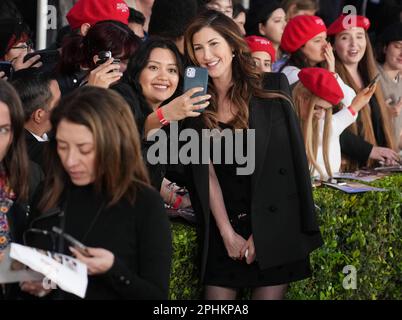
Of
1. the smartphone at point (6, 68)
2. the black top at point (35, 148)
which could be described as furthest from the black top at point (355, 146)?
the black top at point (35, 148)

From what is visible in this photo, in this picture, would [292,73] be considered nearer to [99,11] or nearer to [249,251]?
[99,11]

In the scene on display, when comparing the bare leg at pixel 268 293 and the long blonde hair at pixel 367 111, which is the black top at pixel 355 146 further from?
the bare leg at pixel 268 293

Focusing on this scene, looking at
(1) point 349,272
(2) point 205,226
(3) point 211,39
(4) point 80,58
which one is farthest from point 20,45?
(1) point 349,272

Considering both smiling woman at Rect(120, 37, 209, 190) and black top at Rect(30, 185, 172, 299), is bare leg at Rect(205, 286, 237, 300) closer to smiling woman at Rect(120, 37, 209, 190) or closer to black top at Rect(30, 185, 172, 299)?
smiling woman at Rect(120, 37, 209, 190)

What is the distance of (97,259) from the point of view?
311 centimetres

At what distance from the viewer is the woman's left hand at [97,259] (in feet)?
10.2

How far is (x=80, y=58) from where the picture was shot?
5.11 m

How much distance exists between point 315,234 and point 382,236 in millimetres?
1135

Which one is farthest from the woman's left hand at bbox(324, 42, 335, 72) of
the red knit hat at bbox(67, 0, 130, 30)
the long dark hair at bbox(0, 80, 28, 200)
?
the long dark hair at bbox(0, 80, 28, 200)

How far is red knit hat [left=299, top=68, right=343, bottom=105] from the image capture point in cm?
564

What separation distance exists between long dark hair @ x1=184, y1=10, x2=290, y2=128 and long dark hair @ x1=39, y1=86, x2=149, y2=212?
1.33 meters

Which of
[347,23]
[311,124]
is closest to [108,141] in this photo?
[311,124]
